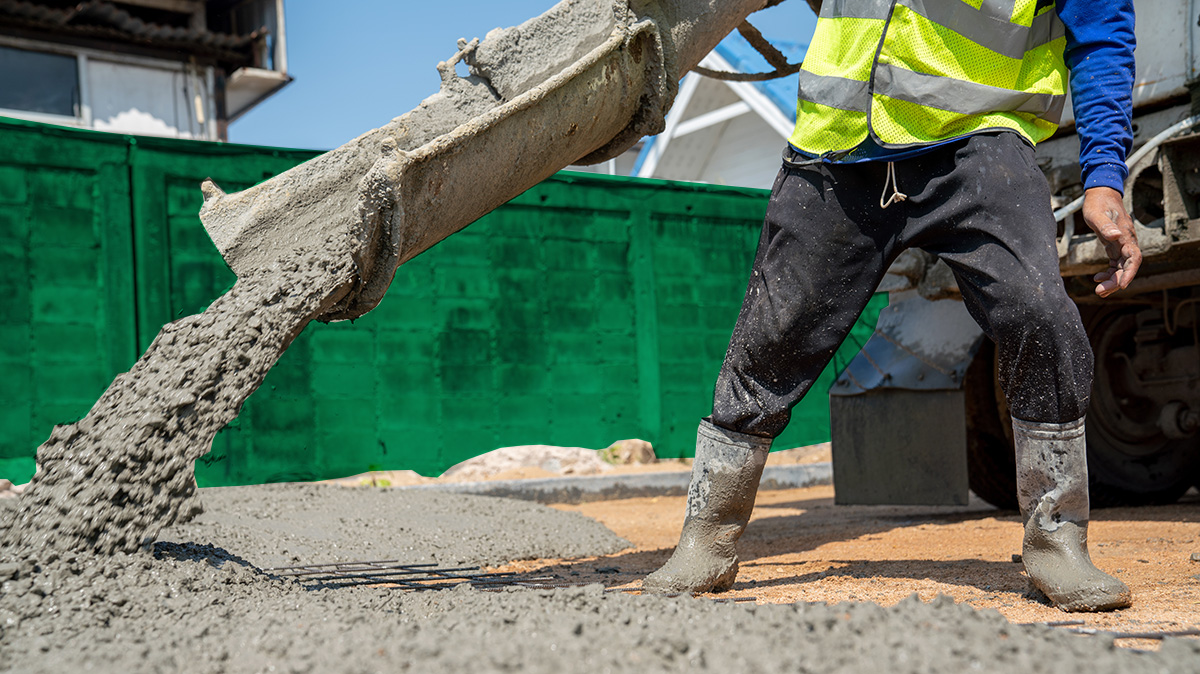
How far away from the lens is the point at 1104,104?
7.50 feet

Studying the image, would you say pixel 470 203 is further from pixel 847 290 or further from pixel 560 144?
pixel 847 290

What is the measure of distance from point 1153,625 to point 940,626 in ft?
2.34

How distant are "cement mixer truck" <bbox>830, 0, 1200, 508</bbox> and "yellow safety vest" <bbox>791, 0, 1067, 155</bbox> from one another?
1.34 metres

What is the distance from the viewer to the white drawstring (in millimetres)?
2377

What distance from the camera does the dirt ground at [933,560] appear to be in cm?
229

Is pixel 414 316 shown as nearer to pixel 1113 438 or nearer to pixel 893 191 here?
pixel 1113 438

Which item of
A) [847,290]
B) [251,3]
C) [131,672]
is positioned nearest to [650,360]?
[847,290]

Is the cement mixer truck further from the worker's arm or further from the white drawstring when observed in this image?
the white drawstring

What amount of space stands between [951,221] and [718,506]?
2.96 feet

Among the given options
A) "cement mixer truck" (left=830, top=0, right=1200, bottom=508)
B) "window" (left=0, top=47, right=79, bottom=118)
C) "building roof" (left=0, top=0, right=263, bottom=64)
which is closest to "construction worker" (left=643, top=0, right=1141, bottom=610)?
"cement mixer truck" (left=830, top=0, right=1200, bottom=508)

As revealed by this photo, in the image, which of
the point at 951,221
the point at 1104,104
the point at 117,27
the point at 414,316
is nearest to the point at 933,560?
the point at 951,221

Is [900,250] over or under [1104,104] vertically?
under

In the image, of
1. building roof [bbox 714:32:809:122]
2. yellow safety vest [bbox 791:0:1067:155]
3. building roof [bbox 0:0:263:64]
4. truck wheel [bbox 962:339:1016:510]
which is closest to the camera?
yellow safety vest [bbox 791:0:1067:155]

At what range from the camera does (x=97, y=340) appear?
5.80 m
